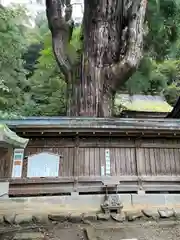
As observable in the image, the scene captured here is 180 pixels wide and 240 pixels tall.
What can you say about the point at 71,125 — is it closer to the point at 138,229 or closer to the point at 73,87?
the point at 73,87

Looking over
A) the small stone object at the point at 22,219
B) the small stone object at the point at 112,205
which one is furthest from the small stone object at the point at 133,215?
the small stone object at the point at 22,219

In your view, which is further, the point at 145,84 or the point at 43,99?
the point at 43,99

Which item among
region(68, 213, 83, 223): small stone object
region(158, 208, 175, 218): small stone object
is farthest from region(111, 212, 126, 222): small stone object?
region(158, 208, 175, 218): small stone object

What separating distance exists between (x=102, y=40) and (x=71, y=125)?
414 cm

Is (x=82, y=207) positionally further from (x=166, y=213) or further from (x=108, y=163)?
(x=166, y=213)

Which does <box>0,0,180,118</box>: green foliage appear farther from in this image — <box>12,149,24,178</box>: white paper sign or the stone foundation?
the stone foundation

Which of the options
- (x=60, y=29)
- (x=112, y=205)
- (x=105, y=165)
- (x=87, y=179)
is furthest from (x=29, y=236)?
(x=60, y=29)

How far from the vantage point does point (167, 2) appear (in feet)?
36.2

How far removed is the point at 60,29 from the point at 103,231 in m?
8.29

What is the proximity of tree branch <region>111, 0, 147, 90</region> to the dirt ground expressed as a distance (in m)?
5.38

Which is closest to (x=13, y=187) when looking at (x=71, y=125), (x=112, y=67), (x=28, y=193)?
(x=28, y=193)

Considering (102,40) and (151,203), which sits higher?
(102,40)

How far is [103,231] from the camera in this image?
6035 mm

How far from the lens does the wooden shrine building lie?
7965 millimetres
